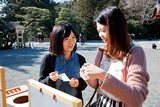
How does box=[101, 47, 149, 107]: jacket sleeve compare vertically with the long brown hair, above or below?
below

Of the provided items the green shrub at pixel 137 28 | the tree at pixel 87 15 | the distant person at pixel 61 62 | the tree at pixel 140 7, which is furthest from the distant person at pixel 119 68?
the green shrub at pixel 137 28

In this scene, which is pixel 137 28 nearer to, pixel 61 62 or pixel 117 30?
pixel 61 62

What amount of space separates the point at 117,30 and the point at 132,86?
15.2 inches

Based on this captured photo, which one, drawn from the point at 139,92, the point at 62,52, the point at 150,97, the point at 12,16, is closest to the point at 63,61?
the point at 62,52

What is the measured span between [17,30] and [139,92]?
47.2ft

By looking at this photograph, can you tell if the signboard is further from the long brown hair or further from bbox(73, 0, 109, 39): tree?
bbox(73, 0, 109, 39): tree

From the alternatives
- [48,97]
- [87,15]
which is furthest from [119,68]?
[87,15]

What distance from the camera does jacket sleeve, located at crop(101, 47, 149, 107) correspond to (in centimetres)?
80

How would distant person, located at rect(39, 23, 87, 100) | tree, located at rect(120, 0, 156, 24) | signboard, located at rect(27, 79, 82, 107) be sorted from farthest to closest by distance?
tree, located at rect(120, 0, 156, 24)
distant person, located at rect(39, 23, 87, 100)
signboard, located at rect(27, 79, 82, 107)

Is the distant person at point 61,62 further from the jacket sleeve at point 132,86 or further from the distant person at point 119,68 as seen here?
the jacket sleeve at point 132,86

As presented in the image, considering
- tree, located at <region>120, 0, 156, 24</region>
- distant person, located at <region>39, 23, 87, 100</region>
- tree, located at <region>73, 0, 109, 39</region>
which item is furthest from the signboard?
tree, located at <region>120, 0, 156, 24</region>

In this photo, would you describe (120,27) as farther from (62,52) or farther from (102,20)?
(62,52)

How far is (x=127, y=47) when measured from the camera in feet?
3.19

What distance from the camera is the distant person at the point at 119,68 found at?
31.8 inches
